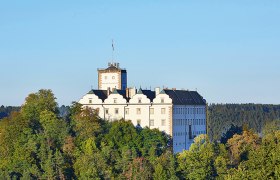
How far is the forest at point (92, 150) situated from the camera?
98312 mm

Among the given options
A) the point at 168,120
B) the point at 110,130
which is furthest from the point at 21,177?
the point at 168,120

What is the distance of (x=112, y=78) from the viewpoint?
115625 millimetres

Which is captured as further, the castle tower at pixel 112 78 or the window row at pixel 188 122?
the castle tower at pixel 112 78

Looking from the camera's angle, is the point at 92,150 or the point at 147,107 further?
the point at 147,107

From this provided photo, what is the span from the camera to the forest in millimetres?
98312

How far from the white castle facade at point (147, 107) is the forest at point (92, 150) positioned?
1845mm

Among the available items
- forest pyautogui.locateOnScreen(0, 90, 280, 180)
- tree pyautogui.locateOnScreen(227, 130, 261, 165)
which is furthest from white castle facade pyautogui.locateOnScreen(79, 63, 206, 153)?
tree pyautogui.locateOnScreen(227, 130, 261, 165)

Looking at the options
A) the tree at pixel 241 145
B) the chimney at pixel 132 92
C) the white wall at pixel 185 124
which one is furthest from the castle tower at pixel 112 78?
the tree at pixel 241 145

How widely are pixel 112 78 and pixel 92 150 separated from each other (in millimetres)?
16858

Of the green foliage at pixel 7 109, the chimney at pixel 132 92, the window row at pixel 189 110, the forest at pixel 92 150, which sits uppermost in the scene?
the green foliage at pixel 7 109

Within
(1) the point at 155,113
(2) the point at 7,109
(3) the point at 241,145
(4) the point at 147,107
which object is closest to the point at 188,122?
(1) the point at 155,113

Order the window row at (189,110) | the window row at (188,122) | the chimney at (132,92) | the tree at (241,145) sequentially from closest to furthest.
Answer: the tree at (241,145), the window row at (188,122), the window row at (189,110), the chimney at (132,92)

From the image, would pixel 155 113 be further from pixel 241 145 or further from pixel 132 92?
pixel 241 145

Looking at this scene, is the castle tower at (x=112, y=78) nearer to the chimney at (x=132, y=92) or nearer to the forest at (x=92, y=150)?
the chimney at (x=132, y=92)
